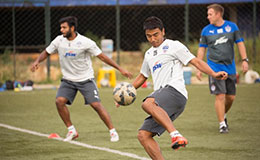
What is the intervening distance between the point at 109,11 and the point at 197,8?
3.98 m

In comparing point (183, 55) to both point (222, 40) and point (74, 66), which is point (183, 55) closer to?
point (74, 66)

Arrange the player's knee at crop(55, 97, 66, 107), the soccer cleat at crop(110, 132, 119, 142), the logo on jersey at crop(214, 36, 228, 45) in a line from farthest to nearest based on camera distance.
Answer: the logo on jersey at crop(214, 36, 228, 45), the player's knee at crop(55, 97, 66, 107), the soccer cleat at crop(110, 132, 119, 142)

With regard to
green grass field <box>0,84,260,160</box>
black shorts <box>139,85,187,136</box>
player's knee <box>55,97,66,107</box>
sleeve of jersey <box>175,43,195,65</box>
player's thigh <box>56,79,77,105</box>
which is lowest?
green grass field <box>0,84,260,160</box>

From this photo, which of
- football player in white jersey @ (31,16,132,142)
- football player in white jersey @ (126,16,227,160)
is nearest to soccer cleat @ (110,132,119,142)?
football player in white jersey @ (31,16,132,142)

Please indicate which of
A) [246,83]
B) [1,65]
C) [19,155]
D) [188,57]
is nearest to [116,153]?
[19,155]

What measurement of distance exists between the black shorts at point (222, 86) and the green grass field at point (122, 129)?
2.49 feet

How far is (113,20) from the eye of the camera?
79.2ft

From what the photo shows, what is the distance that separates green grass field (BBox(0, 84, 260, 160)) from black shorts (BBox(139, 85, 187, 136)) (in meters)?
1.40

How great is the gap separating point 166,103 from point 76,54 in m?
3.59

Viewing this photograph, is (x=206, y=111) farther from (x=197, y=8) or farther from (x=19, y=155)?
(x=197, y=8)

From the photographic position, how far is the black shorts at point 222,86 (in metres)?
9.96

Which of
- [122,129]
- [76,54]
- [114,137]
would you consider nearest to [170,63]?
[114,137]

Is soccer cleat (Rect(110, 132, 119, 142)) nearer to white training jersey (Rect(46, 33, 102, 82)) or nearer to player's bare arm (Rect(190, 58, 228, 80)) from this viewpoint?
white training jersey (Rect(46, 33, 102, 82))

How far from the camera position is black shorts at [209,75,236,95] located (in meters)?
9.96
